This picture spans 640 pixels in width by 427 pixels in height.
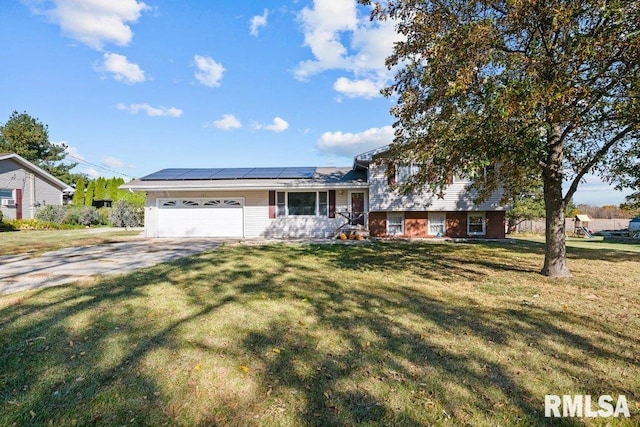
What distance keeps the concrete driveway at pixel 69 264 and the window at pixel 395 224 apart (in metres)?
9.57

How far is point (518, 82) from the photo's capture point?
500 centimetres

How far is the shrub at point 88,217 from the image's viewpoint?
76.4ft

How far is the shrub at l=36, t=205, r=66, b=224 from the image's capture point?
69.1 ft

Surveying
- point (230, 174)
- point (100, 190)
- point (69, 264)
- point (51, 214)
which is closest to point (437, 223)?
point (230, 174)

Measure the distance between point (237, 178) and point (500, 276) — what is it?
12402 mm

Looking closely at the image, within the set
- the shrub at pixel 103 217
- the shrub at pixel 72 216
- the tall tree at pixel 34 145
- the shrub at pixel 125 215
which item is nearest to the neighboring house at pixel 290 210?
the shrub at pixel 125 215

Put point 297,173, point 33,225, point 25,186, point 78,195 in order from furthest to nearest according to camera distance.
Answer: point 78,195
point 25,186
point 33,225
point 297,173

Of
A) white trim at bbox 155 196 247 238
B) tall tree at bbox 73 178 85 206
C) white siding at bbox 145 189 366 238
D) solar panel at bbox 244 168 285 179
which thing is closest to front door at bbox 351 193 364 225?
white siding at bbox 145 189 366 238

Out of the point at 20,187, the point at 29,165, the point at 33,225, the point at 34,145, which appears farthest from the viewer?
the point at 34,145

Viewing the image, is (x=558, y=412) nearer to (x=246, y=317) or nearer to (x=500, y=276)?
(x=246, y=317)

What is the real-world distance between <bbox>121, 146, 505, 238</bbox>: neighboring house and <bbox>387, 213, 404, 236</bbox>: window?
5 cm

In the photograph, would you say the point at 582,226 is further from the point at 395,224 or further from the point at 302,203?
the point at 302,203

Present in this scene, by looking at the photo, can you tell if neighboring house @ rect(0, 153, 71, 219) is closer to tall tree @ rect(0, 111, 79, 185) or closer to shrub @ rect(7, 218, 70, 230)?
shrub @ rect(7, 218, 70, 230)

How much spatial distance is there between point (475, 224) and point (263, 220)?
1011 cm
